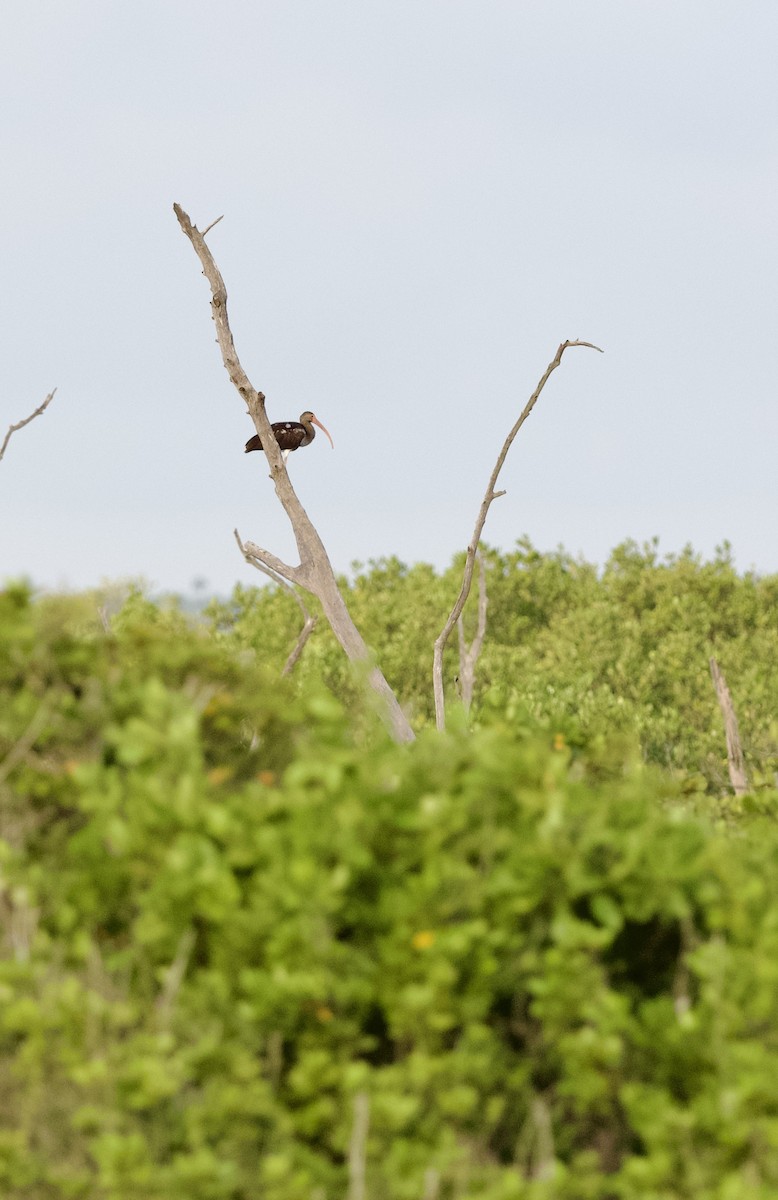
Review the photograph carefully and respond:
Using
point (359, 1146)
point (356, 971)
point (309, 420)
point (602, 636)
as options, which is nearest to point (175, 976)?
point (356, 971)

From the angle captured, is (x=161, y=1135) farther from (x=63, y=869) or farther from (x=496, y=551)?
(x=496, y=551)

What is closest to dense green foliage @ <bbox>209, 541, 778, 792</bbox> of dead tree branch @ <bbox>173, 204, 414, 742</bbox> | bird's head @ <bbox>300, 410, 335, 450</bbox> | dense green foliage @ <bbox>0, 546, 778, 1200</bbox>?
bird's head @ <bbox>300, 410, 335, 450</bbox>

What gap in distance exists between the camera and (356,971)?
13.6ft

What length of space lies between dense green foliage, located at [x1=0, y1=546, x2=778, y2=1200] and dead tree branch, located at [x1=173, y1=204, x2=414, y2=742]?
5.18m

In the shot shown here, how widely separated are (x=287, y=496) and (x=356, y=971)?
623 cm

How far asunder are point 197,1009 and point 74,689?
47.8 inches

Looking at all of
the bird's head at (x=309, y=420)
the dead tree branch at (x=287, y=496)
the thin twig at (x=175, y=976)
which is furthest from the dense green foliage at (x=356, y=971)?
the bird's head at (x=309, y=420)

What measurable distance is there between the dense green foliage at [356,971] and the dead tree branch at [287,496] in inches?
204

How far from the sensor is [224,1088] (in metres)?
4.06

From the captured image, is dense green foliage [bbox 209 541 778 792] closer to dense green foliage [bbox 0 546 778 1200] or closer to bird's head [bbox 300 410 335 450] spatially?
bird's head [bbox 300 410 335 450]

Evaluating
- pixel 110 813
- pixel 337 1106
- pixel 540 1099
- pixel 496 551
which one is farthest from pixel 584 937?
pixel 496 551

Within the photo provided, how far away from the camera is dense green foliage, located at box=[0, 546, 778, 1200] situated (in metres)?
4.05

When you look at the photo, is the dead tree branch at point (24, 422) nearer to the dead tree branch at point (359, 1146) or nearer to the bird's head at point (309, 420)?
the dead tree branch at point (359, 1146)

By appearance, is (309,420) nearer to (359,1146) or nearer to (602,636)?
(602,636)
